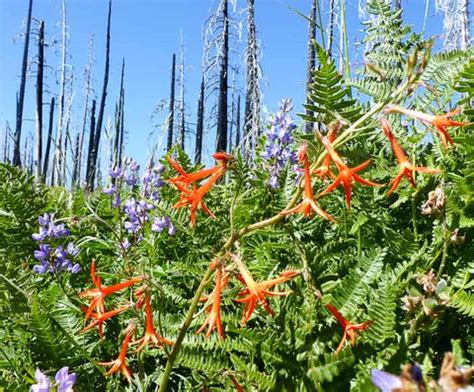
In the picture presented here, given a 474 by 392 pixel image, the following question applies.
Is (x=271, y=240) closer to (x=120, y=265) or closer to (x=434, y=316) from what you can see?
(x=120, y=265)

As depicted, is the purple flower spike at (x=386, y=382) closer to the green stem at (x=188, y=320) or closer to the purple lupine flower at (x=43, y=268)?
the green stem at (x=188, y=320)

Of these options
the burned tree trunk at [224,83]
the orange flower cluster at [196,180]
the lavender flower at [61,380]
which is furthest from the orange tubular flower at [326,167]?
the burned tree trunk at [224,83]

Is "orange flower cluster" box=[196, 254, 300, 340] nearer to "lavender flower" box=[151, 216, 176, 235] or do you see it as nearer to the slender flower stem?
the slender flower stem

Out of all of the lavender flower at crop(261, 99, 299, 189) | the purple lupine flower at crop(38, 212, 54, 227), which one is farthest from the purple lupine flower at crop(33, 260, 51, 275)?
the lavender flower at crop(261, 99, 299, 189)

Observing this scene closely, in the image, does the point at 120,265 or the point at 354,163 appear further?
the point at 120,265

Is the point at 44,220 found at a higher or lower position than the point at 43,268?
higher

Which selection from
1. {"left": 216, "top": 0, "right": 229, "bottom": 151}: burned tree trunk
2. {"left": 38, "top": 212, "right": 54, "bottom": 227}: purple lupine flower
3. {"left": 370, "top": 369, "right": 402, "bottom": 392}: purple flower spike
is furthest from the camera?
{"left": 216, "top": 0, "right": 229, "bottom": 151}: burned tree trunk

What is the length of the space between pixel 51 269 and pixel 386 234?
94cm

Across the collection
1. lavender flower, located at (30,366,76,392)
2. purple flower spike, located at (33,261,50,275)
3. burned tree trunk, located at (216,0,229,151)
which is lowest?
purple flower spike, located at (33,261,50,275)

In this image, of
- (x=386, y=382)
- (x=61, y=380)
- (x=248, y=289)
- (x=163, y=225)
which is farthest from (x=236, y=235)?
(x=163, y=225)

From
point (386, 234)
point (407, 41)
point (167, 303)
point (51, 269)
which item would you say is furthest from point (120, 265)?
point (407, 41)

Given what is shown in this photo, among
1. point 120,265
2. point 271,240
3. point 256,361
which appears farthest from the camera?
point 120,265

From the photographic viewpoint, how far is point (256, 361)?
1.20 metres

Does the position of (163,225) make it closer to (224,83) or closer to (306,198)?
(306,198)
